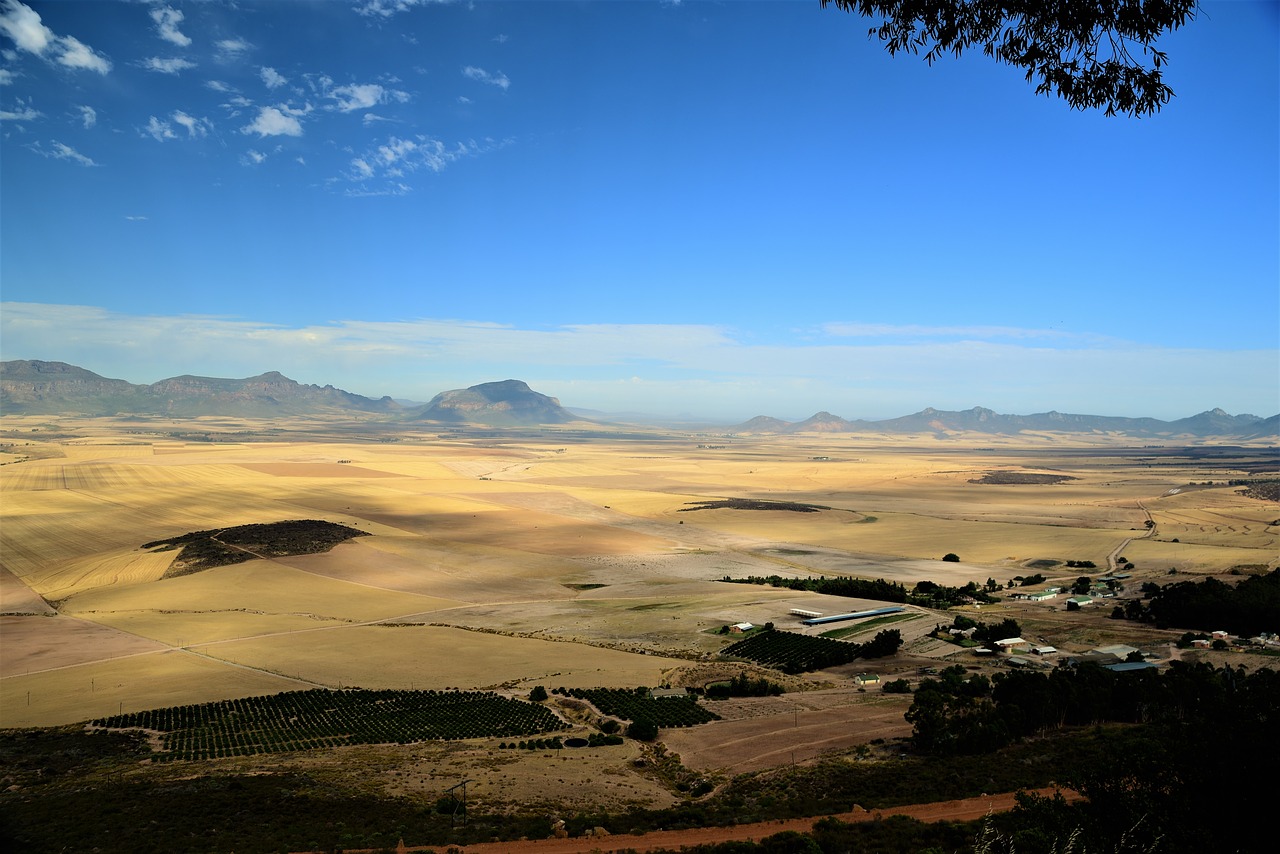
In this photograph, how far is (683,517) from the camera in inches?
4087

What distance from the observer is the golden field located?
42.6 m

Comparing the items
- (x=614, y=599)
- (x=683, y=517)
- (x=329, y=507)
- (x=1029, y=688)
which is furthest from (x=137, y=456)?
(x=1029, y=688)

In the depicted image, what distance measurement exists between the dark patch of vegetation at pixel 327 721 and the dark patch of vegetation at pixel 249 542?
36.1 m

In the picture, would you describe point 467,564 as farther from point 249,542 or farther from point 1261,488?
point 1261,488

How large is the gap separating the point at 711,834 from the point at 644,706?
14614 mm

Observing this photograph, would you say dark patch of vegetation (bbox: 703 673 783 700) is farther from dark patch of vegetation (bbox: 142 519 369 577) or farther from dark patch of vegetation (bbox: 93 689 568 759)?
dark patch of vegetation (bbox: 142 519 369 577)

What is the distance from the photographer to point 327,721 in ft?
109

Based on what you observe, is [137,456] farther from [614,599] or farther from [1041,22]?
[1041,22]

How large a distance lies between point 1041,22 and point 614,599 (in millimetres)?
54568

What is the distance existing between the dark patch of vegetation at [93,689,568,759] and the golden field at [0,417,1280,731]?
7.67 feet

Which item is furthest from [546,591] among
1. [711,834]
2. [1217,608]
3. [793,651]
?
[1217,608]

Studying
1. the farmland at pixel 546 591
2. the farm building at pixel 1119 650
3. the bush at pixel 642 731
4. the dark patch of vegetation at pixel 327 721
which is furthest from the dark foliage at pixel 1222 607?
the dark patch of vegetation at pixel 327 721

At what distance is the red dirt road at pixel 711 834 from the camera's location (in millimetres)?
20156

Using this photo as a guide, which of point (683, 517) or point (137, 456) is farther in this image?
point (137, 456)
